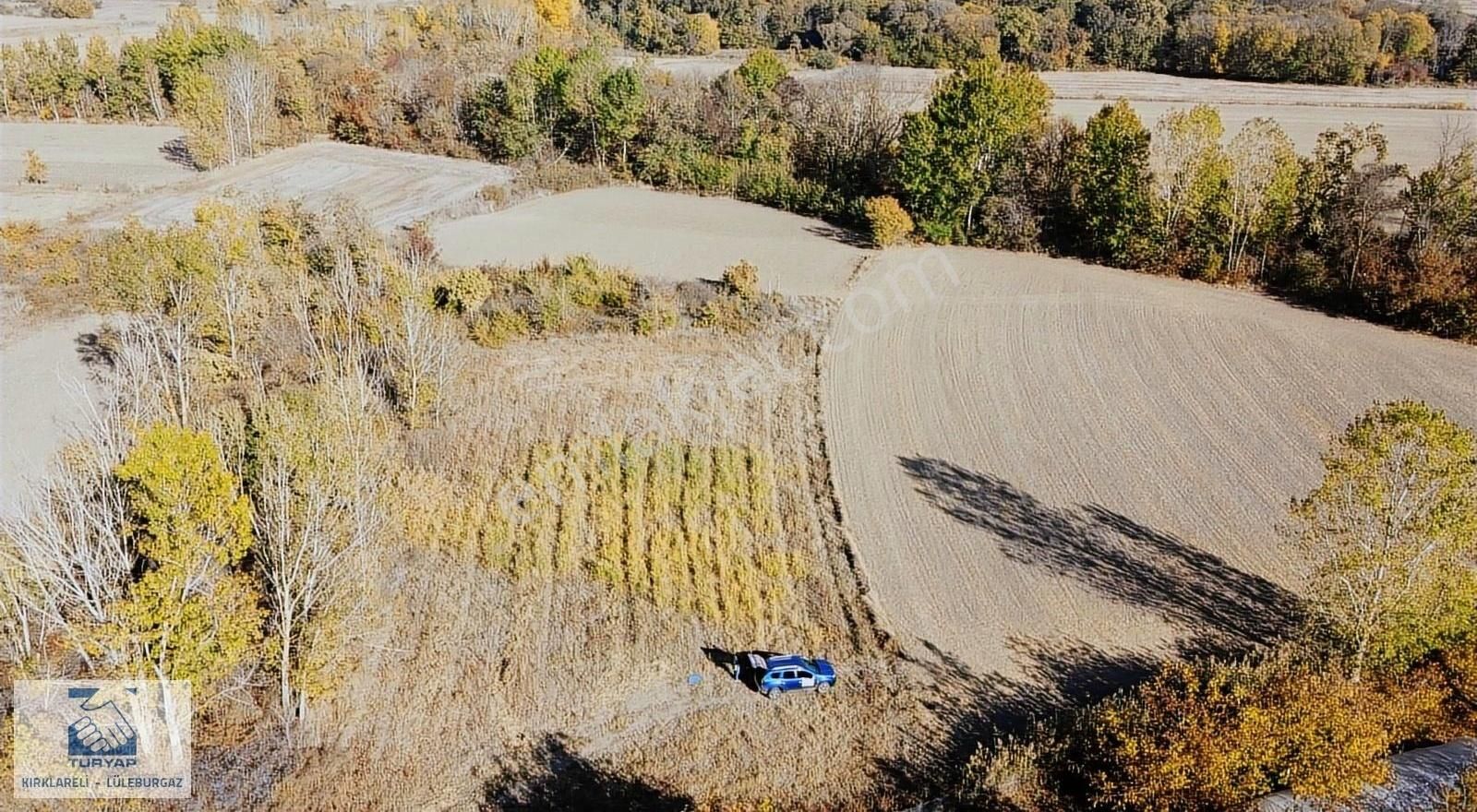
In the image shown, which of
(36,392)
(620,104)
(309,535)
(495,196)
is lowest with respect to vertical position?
(36,392)

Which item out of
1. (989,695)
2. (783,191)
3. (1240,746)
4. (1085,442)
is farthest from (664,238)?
(1240,746)

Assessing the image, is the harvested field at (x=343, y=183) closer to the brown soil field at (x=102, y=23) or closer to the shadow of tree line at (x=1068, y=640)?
the brown soil field at (x=102, y=23)

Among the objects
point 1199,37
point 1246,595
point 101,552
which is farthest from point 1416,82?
point 101,552

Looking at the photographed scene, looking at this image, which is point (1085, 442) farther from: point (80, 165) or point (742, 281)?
point (80, 165)

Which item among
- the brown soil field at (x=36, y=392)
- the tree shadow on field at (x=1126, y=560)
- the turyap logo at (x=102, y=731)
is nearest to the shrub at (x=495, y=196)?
the brown soil field at (x=36, y=392)

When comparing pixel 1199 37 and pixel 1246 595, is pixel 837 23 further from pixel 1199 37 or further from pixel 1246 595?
pixel 1246 595

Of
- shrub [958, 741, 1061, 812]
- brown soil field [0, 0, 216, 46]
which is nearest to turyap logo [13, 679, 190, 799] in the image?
shrub [958, 741, 1061, 812]

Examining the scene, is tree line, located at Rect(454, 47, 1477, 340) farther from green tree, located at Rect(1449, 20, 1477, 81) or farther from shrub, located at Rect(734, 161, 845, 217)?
green tree, located at Rect(1449, 20, 1477, 81)
